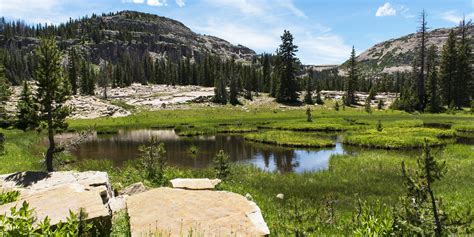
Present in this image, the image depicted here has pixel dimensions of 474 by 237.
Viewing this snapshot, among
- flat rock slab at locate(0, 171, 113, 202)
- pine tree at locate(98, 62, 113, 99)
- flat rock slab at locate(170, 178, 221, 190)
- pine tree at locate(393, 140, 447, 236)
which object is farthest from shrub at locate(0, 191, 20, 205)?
pine tree at locate(98, 62, 113, 99)

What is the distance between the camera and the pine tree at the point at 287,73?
4048 inches

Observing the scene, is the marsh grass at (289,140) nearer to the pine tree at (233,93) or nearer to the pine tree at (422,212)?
the pine tree at (422,212)

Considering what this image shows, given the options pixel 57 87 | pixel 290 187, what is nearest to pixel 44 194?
pixel 57 87

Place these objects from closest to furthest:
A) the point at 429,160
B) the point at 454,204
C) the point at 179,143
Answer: the point at 429,160 < the point at 454,204 < the point at 179,143

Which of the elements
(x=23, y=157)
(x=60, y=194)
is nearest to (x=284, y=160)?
(x=23, y=157)

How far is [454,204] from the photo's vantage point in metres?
15.9

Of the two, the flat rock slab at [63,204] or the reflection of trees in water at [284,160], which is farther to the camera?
the reflection of trees in water at [284,160]

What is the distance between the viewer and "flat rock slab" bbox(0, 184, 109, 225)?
31.9 feet

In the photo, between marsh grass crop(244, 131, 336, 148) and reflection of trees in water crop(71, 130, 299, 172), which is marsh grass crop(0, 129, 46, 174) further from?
marsh grass crop(244, 131, 336, 148)

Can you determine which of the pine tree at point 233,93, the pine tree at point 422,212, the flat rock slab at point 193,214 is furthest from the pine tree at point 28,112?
the pine tree at point 233,93

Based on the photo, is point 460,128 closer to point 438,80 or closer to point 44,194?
point 438,80

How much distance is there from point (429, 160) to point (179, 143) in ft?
132

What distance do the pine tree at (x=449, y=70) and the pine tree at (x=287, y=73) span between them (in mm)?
37687

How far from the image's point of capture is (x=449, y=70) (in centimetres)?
9362
